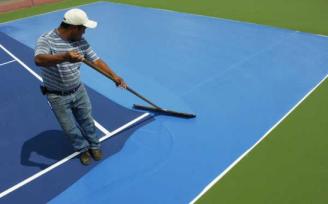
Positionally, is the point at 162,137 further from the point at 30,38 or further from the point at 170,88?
the point at 30,38

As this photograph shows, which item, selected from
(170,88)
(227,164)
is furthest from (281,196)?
(170,88)

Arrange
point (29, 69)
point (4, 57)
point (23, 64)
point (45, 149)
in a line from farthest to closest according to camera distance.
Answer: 1. point (4, 57)
2. point (23, 64)
3. point (29, 69)
4. point (45, 149)

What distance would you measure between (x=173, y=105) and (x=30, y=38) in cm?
704

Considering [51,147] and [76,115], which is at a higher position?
[76,115]

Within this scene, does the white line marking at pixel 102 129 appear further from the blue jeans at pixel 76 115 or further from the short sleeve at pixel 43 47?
the short sleeve at pixel 43 47

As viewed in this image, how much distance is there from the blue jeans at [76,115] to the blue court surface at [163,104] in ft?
→ 1.28

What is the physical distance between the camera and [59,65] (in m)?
4.36

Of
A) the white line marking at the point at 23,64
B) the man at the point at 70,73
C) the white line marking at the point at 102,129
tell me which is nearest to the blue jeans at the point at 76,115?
the man at the point at 70,73

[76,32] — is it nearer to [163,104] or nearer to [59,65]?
[59,65]

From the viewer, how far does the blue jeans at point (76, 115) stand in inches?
186

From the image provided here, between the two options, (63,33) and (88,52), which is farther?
(88,52)

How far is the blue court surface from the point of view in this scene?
5.02m

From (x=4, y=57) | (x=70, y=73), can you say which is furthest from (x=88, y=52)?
(x=4, y=57)

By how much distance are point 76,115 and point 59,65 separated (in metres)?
1.04
